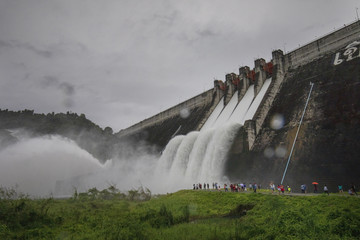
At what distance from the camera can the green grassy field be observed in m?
9.27

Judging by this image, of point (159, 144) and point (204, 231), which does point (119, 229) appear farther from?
point (159, 144)

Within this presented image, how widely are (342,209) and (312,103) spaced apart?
48.6ft

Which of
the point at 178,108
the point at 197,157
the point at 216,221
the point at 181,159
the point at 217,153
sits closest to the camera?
the point at 216,221

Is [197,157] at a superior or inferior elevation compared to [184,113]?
inferior

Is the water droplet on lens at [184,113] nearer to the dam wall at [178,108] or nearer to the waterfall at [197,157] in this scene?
the dam wall at [178,108]

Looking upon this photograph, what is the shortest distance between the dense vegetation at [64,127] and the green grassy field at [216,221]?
204 feet

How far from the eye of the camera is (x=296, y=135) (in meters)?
22.1

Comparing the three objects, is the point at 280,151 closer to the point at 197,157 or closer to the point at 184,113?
the point at 197,157

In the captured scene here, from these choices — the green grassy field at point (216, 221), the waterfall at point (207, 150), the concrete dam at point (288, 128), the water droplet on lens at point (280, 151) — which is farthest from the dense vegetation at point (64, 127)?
the green grassy field at point (216, 221)

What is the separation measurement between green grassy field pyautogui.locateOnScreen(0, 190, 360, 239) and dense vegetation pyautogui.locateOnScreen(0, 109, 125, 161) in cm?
6216

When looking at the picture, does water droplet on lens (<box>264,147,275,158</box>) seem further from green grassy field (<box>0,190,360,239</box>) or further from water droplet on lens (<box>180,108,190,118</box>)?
water droplet on lens (<box>180,108,190,118</box>)

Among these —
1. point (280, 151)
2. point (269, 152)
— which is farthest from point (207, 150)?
point (280, 151)

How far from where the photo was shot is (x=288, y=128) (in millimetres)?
23469

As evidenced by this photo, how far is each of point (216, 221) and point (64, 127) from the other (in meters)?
87.1
